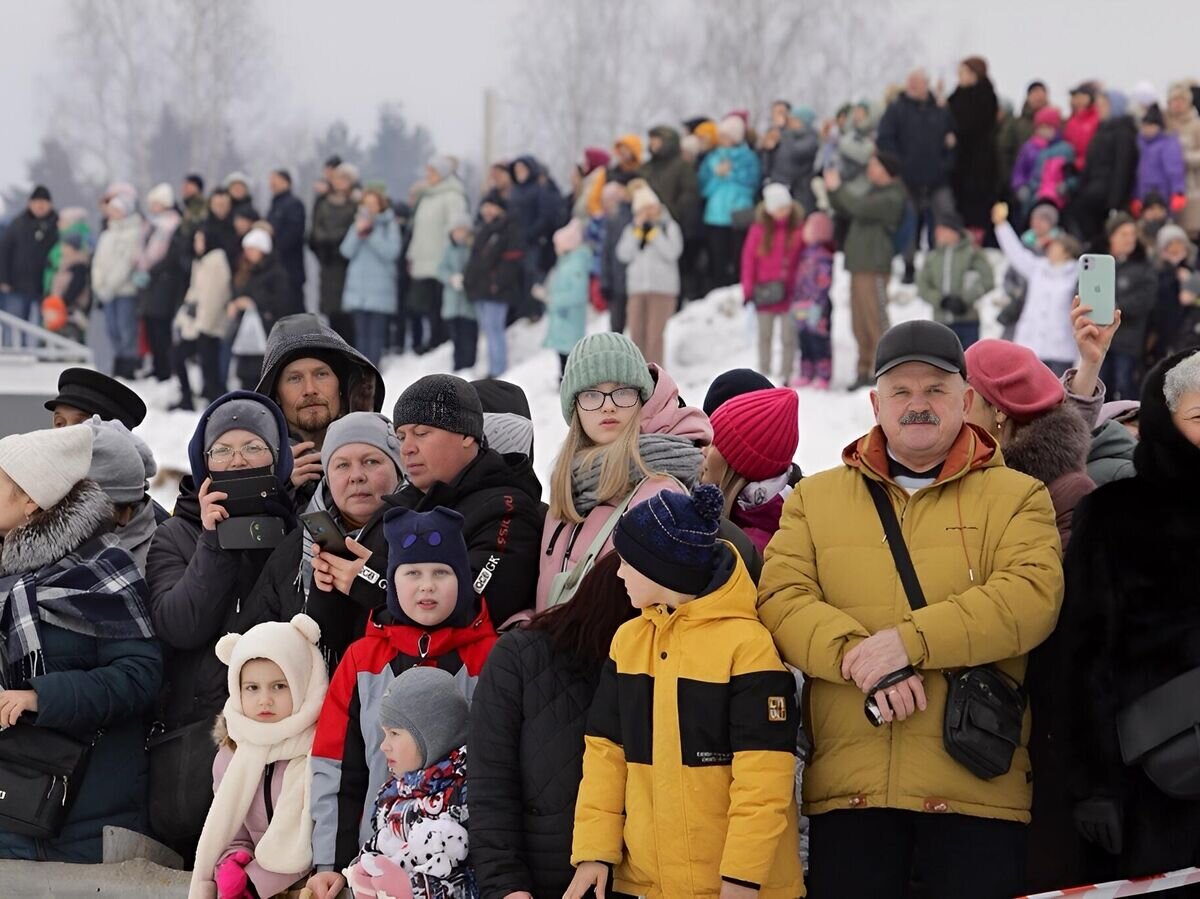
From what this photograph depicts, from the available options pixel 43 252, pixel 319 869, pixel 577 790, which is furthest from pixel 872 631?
pixel 43 252

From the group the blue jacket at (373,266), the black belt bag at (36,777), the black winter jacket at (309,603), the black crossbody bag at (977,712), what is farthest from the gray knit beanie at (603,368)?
the blue jacket at (373,266)

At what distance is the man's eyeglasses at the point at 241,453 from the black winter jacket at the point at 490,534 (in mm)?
588

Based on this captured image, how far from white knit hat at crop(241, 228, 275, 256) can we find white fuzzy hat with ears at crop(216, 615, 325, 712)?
14.0 metres

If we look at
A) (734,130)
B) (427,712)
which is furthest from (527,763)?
(734,130)

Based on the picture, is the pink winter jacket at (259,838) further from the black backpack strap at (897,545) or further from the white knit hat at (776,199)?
the white knit hat at (776,199)

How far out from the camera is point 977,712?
3900mm

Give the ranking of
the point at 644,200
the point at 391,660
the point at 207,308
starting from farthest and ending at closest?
the point at 207,308 < the point at 644,200 < the point at 391,660

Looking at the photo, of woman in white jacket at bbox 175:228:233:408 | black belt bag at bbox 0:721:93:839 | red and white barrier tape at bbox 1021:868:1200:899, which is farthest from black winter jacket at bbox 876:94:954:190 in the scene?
red and white barrier tape at bbox 1021:868:1200:899

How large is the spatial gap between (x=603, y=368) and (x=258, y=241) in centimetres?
1409

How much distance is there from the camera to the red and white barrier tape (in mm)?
3977

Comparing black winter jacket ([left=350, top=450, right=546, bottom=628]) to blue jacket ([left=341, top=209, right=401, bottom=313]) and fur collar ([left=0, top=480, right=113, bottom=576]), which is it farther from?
blue jacket ([left=341, top=209, right=401, bottom=313])

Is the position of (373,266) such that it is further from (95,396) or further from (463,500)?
(463,500)

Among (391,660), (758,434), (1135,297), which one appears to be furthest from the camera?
(1135,297)

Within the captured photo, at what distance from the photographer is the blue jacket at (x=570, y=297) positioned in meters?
17.0
